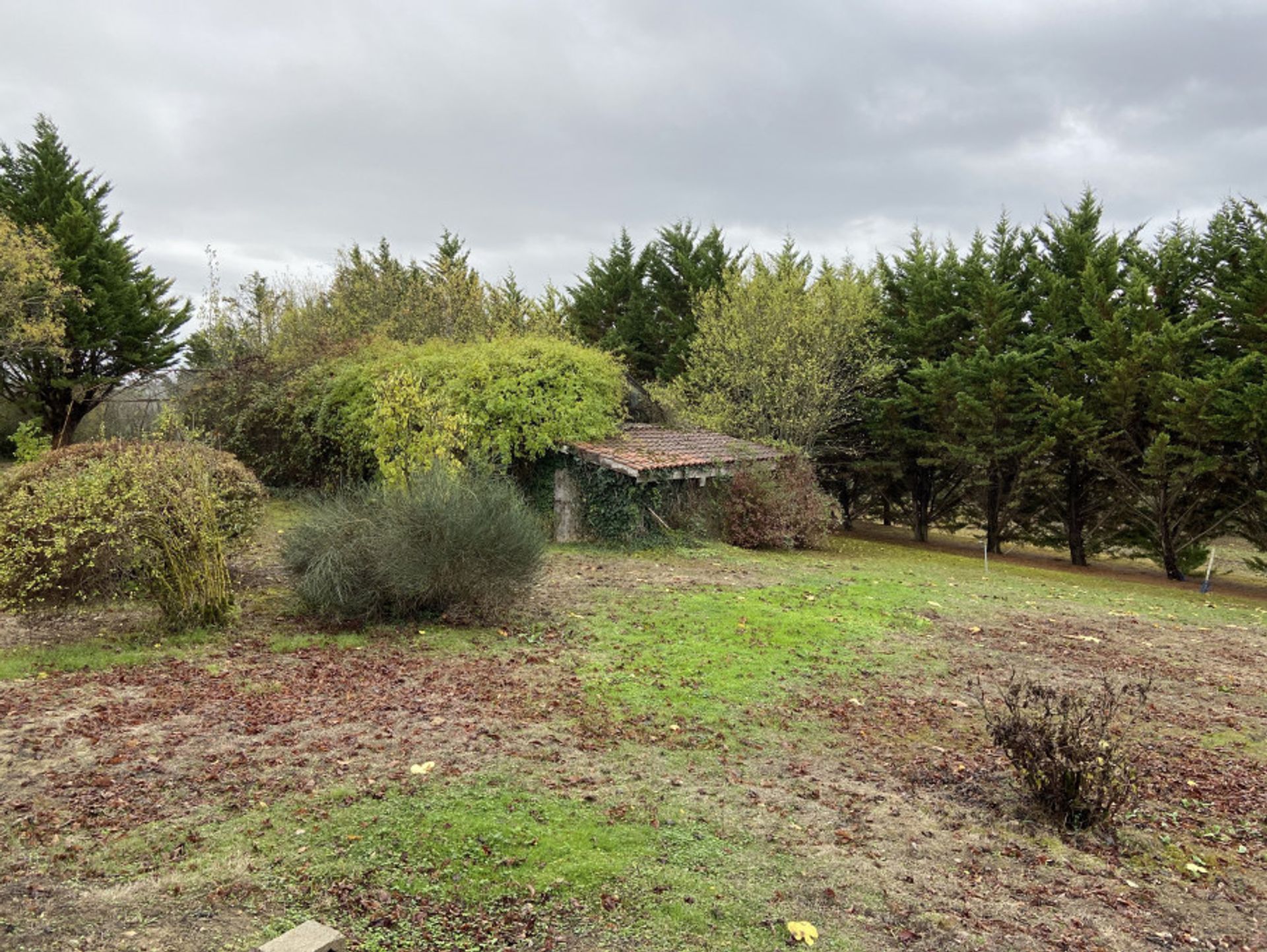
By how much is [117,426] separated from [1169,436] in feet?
88.0

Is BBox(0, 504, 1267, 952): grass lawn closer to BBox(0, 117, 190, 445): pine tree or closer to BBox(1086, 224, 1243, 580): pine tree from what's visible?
BBox(1086, 224, 1243, 580): pine tree

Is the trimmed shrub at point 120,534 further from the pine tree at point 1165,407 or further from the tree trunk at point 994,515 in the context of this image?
the tree trunk at point 994,515

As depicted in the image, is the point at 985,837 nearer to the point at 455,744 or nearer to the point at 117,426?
the point at 455,744

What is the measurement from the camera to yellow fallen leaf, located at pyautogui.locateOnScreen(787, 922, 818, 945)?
3.32 m

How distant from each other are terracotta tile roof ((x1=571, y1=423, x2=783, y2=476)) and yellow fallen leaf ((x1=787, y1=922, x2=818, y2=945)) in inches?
465

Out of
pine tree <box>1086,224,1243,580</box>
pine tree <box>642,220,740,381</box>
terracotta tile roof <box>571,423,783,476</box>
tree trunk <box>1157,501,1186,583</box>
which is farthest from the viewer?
pine tree <box>642,220,740,381</box>

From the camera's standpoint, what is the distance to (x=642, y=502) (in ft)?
52.9

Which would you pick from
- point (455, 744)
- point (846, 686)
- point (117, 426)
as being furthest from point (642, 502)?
point (117, 426)

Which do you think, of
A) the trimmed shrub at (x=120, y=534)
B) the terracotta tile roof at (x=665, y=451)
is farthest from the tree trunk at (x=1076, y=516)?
the trimmed shrub at (x=120, y=534)

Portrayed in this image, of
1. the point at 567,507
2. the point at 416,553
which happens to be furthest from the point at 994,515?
the point at 416,553

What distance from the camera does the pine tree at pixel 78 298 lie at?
23.5m

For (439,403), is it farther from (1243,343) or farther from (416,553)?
(1243,343)

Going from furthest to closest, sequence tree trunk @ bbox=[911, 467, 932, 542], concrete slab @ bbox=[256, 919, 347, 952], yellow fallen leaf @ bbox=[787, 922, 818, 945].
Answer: tree trunk @ bbox=[911, 467, 932, 542] < yellow fallen leaf @ bbox=[787, 922, 818, 945] < concrete slab @ bbox=[256, 919, 347, 952]

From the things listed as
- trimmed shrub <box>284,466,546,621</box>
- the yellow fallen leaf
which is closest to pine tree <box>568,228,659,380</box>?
trimmed shrub <box>284,466,546,621</box>
